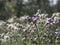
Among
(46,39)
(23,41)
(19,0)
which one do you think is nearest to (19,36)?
(23,41)

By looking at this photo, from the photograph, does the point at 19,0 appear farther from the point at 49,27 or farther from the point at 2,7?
the point at 49,27

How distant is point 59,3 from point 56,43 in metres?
10.1

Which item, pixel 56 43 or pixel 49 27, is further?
pixel 56 43

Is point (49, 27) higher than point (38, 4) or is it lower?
lower

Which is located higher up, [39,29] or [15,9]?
[15,9]

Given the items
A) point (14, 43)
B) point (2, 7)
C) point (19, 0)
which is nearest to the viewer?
point (14, 43)

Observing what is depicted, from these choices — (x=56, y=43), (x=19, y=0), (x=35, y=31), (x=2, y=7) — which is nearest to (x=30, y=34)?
(x=35, y=31)

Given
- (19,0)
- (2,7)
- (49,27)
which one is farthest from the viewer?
(2,7)

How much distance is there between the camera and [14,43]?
6375 mm

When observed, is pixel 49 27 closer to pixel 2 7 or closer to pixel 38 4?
pixel 38 4

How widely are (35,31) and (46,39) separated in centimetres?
27

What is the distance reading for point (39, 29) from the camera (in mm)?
6152

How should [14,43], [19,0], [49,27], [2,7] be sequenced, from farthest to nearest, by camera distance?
[2,7] < [19,0] < [14,43] < [49,27]

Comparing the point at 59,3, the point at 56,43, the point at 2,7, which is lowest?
the point at 56,43
